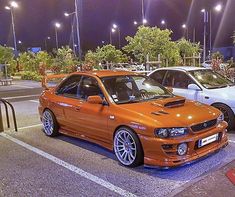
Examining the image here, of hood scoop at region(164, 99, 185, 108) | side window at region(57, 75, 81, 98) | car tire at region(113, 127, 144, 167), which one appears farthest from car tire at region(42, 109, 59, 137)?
hood scoop at region(164, 99, 185, 108)

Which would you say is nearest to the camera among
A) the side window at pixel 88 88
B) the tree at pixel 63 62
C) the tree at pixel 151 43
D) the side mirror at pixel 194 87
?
the side window at pixel 88 88

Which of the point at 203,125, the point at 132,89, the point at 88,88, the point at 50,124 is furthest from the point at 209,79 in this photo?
the point at 50,124

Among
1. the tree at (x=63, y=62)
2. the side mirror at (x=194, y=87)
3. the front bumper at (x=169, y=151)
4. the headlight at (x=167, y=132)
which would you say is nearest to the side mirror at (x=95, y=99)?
the front bumper at (x=169, y=151)

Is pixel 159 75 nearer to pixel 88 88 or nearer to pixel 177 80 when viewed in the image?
pixel 177 80

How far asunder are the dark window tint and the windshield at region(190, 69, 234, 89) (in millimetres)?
189

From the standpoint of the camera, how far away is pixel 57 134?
7.03 meters

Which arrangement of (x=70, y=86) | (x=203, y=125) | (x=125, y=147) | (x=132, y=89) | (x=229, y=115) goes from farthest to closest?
1. (x=229, y=115)
2. (x=70, y=86)
3. (x=132, y=89)
4. (x=125, y=147)
5. (x=203, y=125)

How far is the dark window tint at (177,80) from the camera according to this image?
7754 mm

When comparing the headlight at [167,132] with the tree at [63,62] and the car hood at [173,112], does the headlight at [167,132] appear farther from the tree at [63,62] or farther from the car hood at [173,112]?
the tree at [63,62]

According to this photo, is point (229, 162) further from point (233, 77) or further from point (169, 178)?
point (233, 77)

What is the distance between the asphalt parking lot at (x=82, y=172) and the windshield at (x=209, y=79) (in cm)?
172

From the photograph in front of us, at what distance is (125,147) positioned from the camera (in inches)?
199

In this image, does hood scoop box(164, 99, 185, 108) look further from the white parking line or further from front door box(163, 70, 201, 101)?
front door box(163, 70, 201, 101)

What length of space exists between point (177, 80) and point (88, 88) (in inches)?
110
